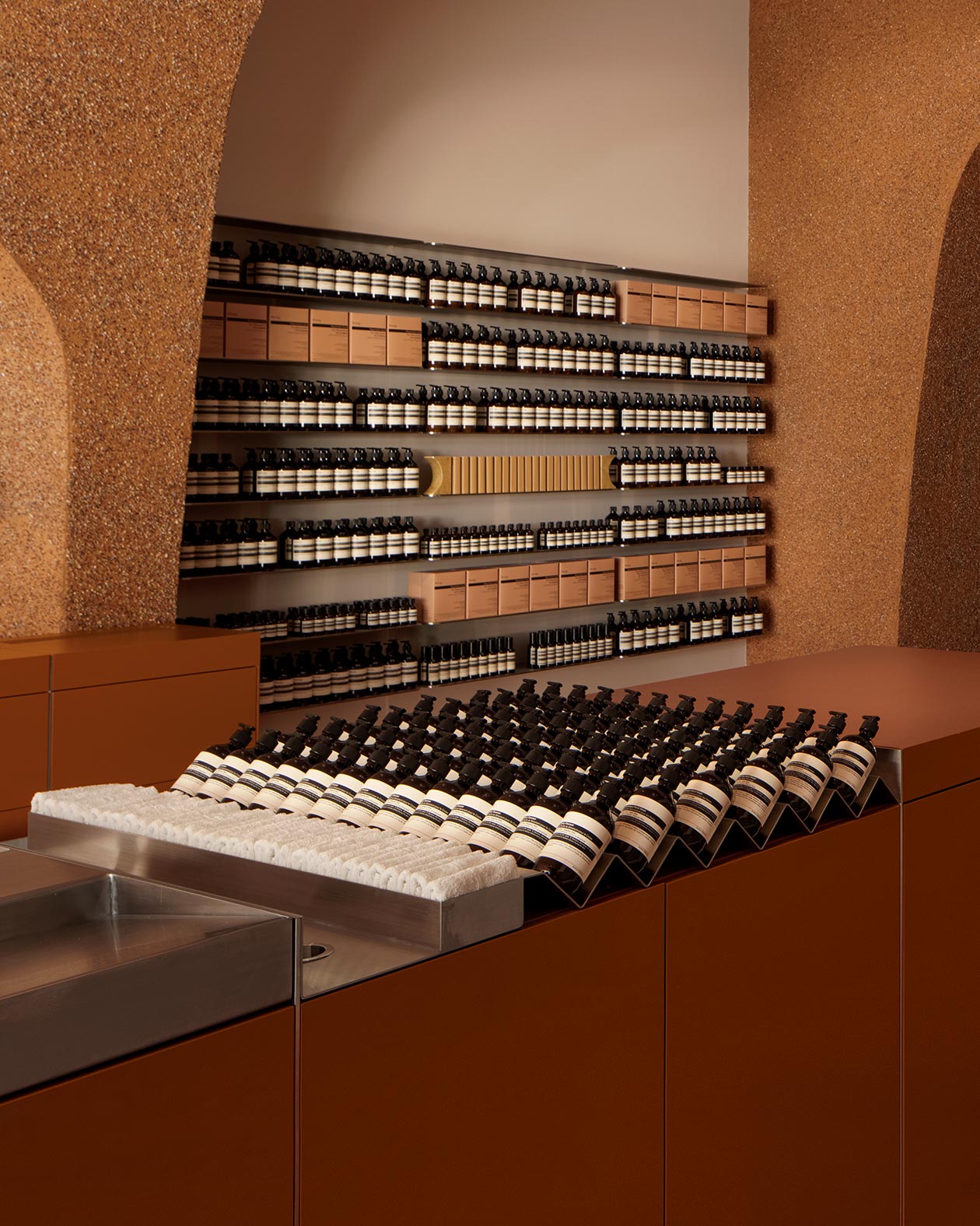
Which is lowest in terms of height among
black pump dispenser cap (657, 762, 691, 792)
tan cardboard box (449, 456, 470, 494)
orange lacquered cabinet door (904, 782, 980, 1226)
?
orange lacquered cabinet door (904, 782, 980, 1226)

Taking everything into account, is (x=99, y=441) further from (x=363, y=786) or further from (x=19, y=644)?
(x=363, y=786)

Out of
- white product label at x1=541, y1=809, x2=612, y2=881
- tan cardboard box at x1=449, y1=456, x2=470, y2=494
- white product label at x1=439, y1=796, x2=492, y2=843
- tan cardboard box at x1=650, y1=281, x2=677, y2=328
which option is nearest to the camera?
white product label at x1=541, y1=809, x2=612, y2=881

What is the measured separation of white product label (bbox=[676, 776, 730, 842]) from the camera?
1.93 m

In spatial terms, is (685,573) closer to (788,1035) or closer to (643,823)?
(788,1035)

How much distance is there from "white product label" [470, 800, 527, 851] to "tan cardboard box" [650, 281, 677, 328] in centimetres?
564

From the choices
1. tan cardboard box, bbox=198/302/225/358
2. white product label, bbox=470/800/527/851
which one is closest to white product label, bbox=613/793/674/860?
white product label, bbox=470/800/527/851

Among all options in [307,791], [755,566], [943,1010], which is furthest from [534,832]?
[755,566]

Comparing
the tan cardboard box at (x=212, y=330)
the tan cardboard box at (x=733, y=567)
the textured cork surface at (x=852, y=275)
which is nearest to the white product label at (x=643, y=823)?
the tan cardboard box at (x=212, y=330)

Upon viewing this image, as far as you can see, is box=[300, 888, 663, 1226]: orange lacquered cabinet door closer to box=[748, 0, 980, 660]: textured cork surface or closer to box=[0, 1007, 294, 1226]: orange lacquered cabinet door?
box=[0, 1007, 294, 1226]: orange lacquered cabinet door

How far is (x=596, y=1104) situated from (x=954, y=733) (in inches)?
51.4

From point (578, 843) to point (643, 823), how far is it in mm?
156

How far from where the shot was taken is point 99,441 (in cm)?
450

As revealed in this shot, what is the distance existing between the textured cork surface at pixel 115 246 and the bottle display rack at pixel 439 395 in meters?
0.53

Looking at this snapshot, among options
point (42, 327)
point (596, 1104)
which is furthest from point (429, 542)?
point (596, 1104)
